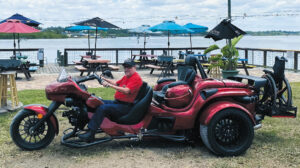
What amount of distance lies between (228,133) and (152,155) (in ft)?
3.58

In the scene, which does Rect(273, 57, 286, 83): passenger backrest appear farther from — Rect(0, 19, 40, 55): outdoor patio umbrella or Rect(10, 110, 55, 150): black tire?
Rect(0, 19, 40, 55): outdoor patio umbrella

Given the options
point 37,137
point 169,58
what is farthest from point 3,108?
point 169,58

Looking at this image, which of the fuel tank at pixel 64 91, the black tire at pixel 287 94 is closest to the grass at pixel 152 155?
the black tire at pixel 287 94

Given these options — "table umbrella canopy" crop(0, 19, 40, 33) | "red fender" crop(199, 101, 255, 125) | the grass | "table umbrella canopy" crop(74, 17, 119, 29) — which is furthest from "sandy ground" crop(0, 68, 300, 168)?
"table umbrella canopy" crop(74, 17, 119, 29)

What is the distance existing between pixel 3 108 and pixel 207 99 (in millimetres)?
4691

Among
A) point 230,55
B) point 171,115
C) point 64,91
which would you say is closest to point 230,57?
point 230,55

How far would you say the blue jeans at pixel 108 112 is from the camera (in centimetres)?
512

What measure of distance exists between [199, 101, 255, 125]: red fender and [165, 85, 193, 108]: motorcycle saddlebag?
0.31 m

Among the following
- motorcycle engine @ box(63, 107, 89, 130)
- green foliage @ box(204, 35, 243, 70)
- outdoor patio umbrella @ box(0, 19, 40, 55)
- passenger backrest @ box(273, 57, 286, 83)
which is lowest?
motorcycle engine @ box(63, 107, 89, 130)

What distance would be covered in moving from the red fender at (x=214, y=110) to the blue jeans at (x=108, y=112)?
3.38 ft

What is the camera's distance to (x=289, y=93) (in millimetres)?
5664

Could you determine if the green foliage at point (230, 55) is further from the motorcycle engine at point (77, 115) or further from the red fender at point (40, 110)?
the red fender at point (40, 110)

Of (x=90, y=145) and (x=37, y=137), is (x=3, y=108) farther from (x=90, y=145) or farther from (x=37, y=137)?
(x=90, y=145)

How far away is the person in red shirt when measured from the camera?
5.12 meters
